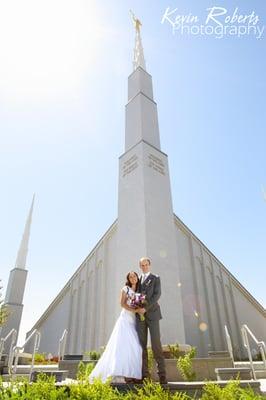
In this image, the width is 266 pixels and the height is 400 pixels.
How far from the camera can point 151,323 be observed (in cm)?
435

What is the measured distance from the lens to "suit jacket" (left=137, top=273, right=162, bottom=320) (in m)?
4.40

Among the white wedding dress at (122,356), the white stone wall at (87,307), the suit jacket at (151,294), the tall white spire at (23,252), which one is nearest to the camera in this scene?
the white wedding dress at (122,356)

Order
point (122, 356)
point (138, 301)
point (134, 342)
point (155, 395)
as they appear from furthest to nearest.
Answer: point (138, 301)
point (134, 342)
point (122, 356)
point (155, 395)

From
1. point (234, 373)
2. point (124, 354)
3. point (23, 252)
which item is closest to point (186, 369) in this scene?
point (234, 373)

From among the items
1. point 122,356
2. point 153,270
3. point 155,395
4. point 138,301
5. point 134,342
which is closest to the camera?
point 155,395

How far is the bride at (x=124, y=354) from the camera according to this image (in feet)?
13.1

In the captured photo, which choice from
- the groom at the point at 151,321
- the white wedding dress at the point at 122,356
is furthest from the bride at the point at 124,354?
the groom at the point at 151,321

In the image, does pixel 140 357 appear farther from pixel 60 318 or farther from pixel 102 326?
pixel 60 318

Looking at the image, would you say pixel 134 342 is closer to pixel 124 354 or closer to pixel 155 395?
pixel 124 354

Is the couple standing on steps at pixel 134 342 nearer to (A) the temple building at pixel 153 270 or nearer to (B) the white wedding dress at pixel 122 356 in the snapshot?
(B) the white wedding dress at pixel 122 356

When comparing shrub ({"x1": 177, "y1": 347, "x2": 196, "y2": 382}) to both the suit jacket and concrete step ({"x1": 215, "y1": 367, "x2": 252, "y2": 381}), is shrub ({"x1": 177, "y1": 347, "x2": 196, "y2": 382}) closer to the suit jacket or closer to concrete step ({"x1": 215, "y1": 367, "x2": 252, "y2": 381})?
concrete step ({"x1": 215, "y1": 367, "x2": 252, "y2": 381})

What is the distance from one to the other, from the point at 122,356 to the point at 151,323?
0.63 m

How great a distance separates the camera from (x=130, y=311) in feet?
15.0

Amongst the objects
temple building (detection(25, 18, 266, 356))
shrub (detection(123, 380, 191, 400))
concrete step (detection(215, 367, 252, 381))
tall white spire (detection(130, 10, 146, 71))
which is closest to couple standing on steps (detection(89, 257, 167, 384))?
shrub (detection(123, 380, 191, 400))
